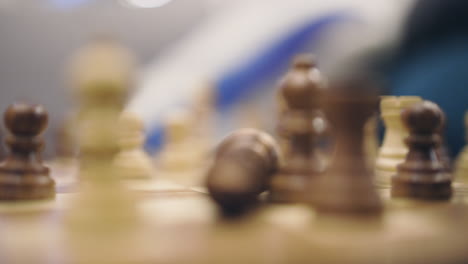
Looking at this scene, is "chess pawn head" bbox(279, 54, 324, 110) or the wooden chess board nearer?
the wooden chess board

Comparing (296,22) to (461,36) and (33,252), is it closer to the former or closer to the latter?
(461,36)

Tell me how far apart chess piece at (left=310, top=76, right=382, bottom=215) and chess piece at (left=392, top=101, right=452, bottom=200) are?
0.81 ft

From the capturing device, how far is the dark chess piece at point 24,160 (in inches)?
36.8

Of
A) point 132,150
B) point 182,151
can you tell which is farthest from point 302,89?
point 182,151

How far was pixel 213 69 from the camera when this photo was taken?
4391mm

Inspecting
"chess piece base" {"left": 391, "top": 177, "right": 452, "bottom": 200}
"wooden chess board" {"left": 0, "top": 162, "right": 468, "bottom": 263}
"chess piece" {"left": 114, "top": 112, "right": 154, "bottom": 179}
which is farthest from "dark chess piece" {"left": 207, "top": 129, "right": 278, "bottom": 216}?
"chess piece" {"left": 114, "top": 112, "right": 154, "bottom": 179}

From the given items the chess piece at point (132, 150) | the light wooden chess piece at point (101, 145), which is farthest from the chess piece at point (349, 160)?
the chess piece at point (132, 150)

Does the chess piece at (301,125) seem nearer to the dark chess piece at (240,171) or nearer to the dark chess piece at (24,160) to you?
the dark chess piece at (240,171)

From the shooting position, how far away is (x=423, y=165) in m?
0.99

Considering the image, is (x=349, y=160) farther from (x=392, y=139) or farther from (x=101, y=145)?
(x=392, y=139)

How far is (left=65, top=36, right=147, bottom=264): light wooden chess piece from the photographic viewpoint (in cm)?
69

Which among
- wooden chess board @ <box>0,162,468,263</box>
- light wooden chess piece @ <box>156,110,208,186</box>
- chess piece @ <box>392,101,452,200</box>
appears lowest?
wooden chess board @ <box>0,162,468,263</box>

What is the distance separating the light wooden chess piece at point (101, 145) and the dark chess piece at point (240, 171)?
14 cm

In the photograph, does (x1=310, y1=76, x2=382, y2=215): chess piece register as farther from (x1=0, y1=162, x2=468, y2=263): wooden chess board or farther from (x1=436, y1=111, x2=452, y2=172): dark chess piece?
(x1=436, y1=111, x2=452, y2=172): dark chess piece
